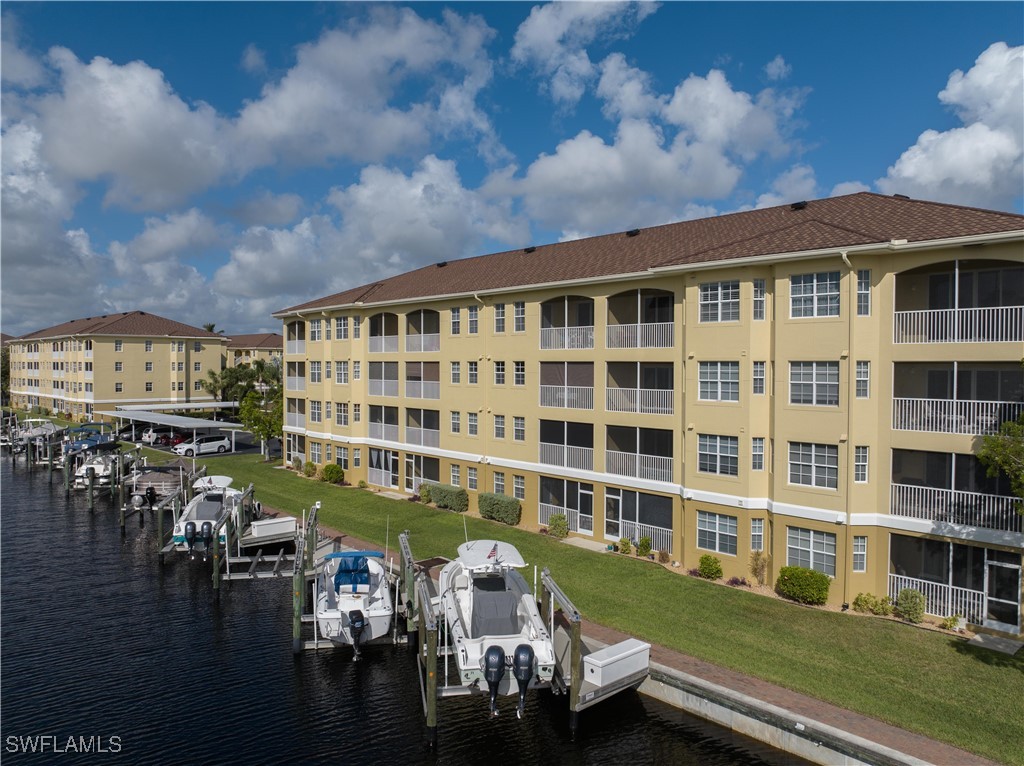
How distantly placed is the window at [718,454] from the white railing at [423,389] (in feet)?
56.8

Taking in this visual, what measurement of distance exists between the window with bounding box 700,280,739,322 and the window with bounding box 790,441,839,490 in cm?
516

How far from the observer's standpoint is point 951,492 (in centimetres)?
2052

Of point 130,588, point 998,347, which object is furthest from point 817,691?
point 130,588

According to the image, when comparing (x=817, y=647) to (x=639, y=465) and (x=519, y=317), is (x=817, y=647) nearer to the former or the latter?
(x=639, y=465)

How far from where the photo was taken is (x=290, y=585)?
85.7 feet

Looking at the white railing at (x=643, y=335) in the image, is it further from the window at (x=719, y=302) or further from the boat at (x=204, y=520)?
the boat at (x=204, y=520)

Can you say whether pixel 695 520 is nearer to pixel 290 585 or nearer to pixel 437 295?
pixel 290 585

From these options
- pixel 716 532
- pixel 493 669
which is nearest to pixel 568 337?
pixel 716 532

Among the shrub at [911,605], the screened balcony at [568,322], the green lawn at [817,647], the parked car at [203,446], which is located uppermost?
the screened balcony at [568,322]

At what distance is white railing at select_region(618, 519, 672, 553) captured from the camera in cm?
2670

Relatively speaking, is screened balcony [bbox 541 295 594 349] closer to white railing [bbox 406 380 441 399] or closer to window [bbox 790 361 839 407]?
white railing [bbox 406 380 441 399]

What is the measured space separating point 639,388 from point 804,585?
10056 mm

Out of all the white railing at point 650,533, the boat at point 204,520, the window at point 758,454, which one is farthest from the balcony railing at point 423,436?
the window at point 758,454

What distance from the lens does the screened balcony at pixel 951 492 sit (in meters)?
19.8
